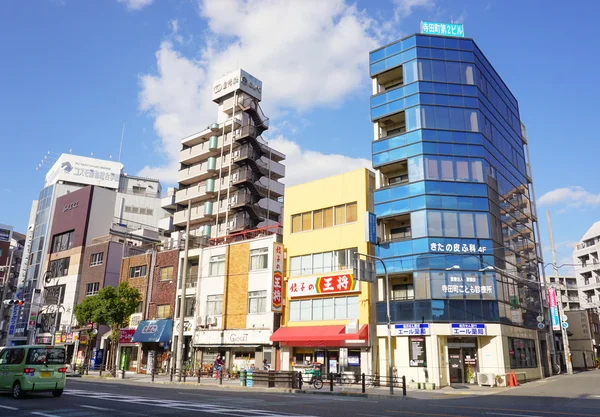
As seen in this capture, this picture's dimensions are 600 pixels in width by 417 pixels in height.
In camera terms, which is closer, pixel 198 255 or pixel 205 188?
pixel 198 255

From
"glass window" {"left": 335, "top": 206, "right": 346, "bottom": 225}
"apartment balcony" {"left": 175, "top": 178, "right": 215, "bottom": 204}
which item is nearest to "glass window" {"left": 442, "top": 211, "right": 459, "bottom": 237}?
"glass window" {"left": 335, "top": 206, "right": 346, "bottom": 225}

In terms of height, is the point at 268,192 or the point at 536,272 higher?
the point at 268,192

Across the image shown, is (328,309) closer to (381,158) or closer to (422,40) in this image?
(381,158)

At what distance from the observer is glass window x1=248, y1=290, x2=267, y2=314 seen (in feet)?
133

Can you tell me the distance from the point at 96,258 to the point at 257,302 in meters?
26.0

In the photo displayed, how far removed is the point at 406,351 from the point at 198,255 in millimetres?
22511

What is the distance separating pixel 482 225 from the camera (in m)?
34.9

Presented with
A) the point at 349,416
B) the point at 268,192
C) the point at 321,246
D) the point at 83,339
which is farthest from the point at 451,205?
the point at 83,339

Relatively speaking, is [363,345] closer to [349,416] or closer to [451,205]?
[451,205]

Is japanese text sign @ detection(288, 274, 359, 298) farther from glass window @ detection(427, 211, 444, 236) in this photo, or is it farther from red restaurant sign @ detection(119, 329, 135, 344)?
red restaurant sign @ detection(119, 329, 135, 344)

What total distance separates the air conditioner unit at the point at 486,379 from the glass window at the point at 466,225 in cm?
932

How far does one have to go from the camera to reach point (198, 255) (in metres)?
47.1

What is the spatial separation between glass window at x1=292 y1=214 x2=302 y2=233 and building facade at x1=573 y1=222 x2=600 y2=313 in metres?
61.0

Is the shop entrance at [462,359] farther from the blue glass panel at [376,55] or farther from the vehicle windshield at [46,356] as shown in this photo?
the vehicle windshield at [46,356]
